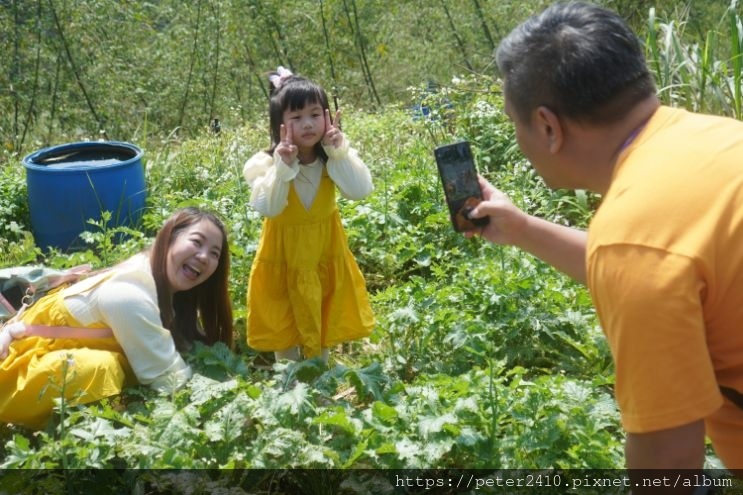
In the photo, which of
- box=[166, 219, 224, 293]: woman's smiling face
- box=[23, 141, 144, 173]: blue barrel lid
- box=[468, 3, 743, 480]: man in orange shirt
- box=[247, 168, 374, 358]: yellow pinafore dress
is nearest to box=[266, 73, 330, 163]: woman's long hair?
box=[247, 168, 374, 358]: yellow pinafore dress

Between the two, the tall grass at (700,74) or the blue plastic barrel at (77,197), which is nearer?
the tall grass at (700,74)

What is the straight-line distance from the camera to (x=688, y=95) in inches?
189

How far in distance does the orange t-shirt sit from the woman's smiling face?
2008 millimetres

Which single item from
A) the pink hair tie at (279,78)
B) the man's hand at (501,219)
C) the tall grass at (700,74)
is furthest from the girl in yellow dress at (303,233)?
the tall grass at (700,74)

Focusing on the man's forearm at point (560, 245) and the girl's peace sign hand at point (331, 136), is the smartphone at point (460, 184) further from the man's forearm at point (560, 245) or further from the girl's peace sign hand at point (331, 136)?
the girl's peace sign hand at point (331, 136)

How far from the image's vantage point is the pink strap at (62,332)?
3.10 meters

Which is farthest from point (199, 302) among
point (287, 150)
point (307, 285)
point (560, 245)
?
point (560, 245)

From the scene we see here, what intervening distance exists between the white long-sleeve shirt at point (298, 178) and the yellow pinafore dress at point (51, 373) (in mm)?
781

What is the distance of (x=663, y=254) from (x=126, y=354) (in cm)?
212

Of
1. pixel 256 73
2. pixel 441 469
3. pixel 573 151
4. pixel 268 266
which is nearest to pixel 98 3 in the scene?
Result: pixel 256 73

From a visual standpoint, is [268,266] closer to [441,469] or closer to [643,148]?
[441,469]

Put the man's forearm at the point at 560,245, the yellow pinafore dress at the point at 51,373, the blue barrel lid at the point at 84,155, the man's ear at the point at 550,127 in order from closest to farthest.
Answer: the man's ear at the point at 550,127 → the man's forearm at the point at 560,245 → the yellow pinafore dress at the point at 51,373 → the blue barrel lid at the point at 84,155

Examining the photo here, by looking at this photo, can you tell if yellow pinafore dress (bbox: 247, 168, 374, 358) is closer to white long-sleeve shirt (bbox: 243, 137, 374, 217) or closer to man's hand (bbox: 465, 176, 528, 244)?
white long-sleeve shirt (bbox: 243, 137, 374, 217)

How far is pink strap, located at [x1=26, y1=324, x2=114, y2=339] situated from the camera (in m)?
3.10
